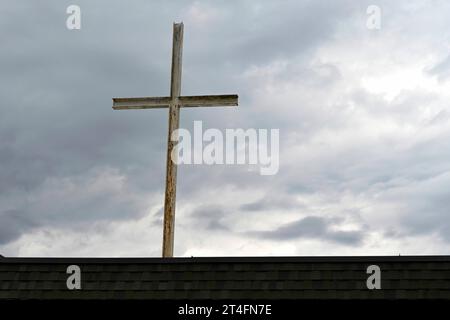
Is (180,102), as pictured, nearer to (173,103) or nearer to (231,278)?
(173,103)

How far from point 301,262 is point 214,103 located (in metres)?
4.99

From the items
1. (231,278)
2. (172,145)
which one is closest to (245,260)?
(231,278)

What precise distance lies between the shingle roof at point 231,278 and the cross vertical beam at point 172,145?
7.45 ft

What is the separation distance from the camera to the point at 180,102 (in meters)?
15.1

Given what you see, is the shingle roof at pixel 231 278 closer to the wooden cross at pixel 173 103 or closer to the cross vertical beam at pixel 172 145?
the cross vertical beam at pixel 172 145

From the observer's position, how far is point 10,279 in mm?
11734

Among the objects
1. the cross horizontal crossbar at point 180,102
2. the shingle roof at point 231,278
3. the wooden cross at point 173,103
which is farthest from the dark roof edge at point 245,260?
the cross horizontal crossbar at point 180,102

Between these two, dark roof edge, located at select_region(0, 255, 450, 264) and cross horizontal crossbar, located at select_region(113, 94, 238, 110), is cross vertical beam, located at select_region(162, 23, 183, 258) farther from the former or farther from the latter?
dark roof edge, located at select_region(0, 255, 450, 264)

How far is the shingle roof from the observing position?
1085cm

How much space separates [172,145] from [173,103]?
101cm

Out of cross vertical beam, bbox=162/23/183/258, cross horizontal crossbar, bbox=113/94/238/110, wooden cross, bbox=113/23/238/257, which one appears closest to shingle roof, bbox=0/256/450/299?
cross vertical beam, bbox=162/23/183/258
